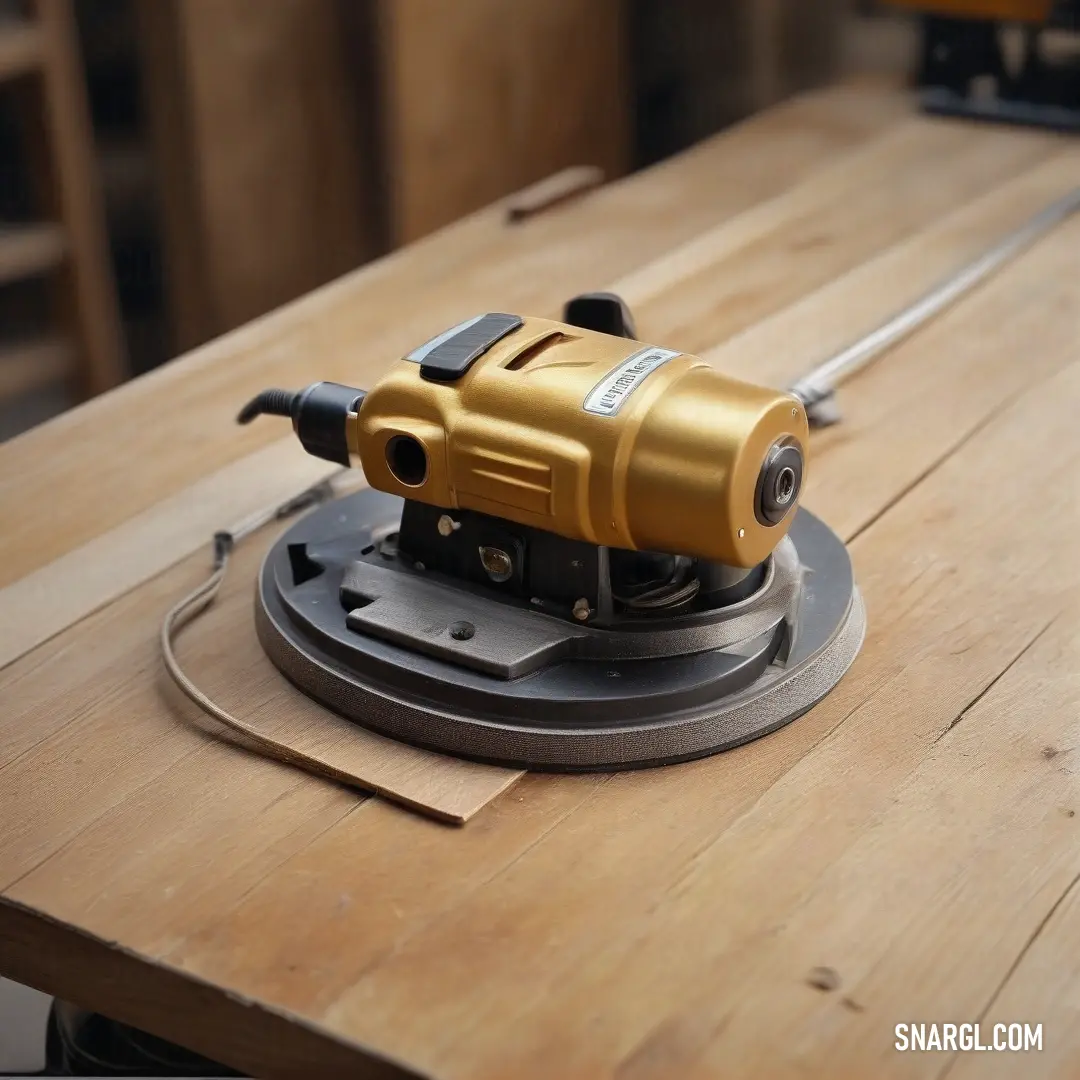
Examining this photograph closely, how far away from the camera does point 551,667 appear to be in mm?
809

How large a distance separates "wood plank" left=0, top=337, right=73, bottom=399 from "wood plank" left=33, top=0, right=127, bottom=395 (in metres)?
0.03

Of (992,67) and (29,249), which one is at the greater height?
(992,67)

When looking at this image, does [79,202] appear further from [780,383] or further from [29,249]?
[780,383]

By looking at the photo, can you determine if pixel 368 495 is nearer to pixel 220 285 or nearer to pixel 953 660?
pixel 953 660

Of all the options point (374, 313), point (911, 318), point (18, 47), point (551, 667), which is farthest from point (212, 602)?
point (18, 47)

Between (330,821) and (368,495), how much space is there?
28cm

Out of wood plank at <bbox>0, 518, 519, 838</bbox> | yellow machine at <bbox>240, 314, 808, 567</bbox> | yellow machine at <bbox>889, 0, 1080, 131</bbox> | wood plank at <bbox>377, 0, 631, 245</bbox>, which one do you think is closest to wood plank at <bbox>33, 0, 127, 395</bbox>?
wood plank at <bbox>377, 0, 631, 245</bbox>

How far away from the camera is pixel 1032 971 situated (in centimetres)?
66

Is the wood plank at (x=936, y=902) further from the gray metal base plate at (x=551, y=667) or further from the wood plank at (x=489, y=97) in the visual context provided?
the wood plank at (x=489, y=97)

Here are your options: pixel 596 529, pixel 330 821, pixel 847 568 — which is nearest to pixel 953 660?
pixel 847 568

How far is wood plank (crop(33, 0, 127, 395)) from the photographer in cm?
183

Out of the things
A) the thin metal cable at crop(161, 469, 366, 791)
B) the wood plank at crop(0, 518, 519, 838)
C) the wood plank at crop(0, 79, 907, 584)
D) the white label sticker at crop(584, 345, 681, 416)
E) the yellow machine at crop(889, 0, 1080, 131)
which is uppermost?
the white label sticker at crop(584, 345, 681, 416)

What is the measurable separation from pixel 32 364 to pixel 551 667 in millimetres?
1369

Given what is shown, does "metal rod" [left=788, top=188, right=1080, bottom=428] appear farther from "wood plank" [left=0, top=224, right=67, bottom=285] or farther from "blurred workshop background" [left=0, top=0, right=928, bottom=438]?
"wood plank" [left=0, top=224, right=67, bottom=285]
